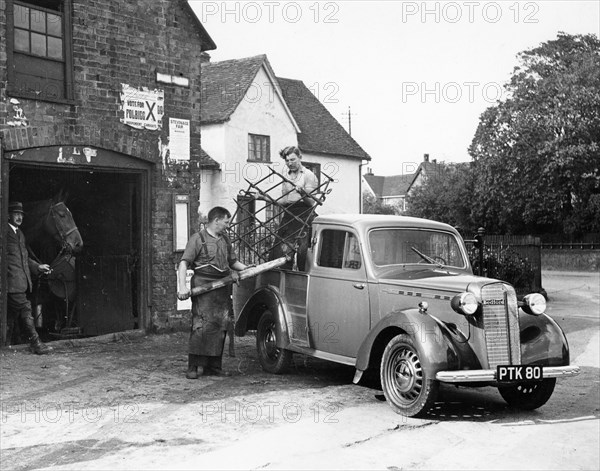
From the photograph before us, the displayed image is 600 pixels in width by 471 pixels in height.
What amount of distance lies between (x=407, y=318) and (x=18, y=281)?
5.91 meters

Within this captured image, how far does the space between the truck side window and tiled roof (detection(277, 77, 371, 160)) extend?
88.7 feet

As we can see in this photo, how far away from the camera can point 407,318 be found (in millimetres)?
7438

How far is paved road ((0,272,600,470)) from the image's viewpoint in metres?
5.87

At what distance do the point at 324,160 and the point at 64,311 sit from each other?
24880 millimetres

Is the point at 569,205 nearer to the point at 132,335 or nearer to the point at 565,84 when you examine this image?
the point at 565,84

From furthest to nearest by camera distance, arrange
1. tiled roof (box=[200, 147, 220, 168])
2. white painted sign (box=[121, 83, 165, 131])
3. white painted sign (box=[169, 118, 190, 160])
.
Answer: tiled roof (box=[200, 147, 220, 168]) → white painted sign (box=[169, 118, 190, 160]) → white painted sign (box=[121, 83, 165, 131])

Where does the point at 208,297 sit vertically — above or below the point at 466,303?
below

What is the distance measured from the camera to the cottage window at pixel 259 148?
107ft

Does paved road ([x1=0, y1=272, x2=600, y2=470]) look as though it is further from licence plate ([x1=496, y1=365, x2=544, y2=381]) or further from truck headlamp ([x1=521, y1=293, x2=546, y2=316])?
truck headlamp ([x1=521, y1=293, x2=546, y2=316])

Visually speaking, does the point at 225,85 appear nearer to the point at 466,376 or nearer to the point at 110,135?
the point at 110,135

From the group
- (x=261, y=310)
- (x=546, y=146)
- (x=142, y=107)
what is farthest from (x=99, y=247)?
(x=546, y=146)

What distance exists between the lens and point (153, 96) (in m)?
12.7

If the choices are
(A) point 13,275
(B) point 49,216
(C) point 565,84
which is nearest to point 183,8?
(B) point 49,216

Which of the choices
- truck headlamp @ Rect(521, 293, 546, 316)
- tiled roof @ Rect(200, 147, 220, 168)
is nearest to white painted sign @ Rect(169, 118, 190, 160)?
truck headlamp @ Rect(521, 293, 546, 316)
